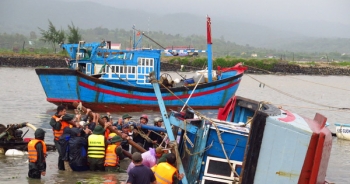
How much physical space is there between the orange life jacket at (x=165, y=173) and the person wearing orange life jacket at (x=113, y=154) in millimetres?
2686

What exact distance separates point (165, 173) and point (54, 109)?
19.5 metres

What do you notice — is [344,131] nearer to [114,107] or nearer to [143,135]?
[143,135]

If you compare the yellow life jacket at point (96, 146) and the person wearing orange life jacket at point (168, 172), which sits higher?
the person wearing orange life jacket at point (168, 172)

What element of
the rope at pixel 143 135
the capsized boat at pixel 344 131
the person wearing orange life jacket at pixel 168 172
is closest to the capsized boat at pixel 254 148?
the person wearing orange life jacket at pixel 168 172

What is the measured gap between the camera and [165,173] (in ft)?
33.0

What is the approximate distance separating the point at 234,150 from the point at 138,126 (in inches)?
165

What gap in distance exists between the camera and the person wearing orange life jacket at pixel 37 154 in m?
11.4

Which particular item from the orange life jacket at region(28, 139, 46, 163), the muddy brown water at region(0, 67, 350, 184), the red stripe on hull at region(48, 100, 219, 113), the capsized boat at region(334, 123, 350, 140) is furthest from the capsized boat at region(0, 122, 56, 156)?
the red stripe on hull at region(48, 100, 219, 113)

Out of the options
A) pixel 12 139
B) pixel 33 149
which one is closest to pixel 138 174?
pixel 33 149

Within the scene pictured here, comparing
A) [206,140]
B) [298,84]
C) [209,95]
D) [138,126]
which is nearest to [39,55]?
[298,84]

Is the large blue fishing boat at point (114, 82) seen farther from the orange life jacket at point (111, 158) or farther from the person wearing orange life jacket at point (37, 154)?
the person wearing orange life jacket at point (37, 154)

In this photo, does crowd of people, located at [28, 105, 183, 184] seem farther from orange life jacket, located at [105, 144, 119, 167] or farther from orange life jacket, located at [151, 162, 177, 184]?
orange life jacket, located at [151, 162, 177, 184]

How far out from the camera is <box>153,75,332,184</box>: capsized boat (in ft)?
32.3

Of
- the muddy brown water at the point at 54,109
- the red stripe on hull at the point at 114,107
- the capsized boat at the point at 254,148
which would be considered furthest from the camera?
the red stripe on hull at the point at 114,107
